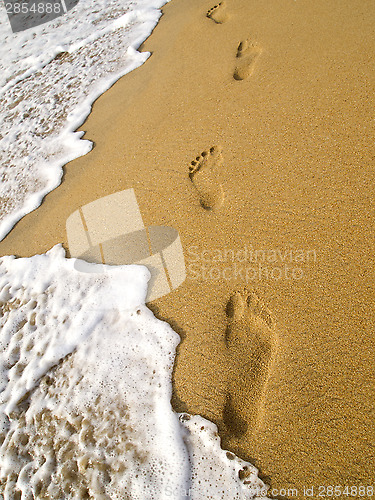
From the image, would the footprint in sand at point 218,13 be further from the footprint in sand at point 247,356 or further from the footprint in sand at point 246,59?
the footprint in sand at point 247,356

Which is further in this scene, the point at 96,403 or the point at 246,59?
the point at 246,59

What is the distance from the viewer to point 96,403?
1.94 m

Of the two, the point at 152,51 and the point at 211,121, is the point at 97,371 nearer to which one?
the point at 211,121

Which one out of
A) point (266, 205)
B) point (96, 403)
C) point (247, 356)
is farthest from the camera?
point (266, 205)

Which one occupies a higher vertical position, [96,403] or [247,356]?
[247,356]

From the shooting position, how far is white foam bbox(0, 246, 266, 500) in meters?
1.67

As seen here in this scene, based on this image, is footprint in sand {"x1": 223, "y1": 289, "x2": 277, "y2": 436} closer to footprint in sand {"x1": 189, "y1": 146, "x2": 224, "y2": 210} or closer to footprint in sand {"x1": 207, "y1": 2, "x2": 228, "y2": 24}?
footprint in sand {"x1": 189, "y1": 146, "x2": 224, "y2": 210}

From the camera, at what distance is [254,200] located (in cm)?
228

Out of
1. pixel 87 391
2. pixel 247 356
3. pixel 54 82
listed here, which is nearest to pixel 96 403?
pixel 87 391

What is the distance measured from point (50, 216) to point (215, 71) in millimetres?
1992

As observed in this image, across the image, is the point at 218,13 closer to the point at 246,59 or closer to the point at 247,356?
the point at 246,59

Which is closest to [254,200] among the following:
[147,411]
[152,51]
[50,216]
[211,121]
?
[211,121]

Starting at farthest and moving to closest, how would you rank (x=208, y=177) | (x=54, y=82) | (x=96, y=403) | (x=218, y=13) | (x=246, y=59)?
(x=54, y=82) → (x=218, y=13) → (x=246, y=59) → (x=208, y=177) → (x=96, y=403)

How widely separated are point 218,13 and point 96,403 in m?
4.02
